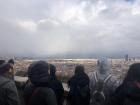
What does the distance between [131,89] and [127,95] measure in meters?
0.14

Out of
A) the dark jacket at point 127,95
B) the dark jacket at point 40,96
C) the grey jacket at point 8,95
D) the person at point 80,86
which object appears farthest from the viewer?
the person at point 80,86

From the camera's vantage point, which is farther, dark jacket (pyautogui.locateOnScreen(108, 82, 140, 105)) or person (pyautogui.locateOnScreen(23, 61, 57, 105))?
person (pyautogui.locateOnScreen(23, 61, 57, 105))

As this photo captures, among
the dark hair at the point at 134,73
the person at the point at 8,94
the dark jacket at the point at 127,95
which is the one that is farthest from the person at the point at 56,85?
the dark hair at the point at 134,73

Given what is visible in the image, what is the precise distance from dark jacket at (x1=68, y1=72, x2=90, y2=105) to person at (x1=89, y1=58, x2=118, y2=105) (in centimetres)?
67

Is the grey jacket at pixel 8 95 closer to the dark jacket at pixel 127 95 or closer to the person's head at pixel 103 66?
the dark jacket at pixel 127 95

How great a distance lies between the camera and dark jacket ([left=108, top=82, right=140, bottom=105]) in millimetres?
6100

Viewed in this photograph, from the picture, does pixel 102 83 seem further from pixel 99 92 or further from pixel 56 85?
pixel 56 85

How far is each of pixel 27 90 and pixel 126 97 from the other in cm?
155

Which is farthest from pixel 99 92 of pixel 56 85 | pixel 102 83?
pixel 56 85

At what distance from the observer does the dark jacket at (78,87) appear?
9.08m

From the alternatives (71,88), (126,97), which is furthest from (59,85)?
(126,97)

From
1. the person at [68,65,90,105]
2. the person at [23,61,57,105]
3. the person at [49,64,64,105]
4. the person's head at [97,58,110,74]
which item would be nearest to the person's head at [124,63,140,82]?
the person at [23,61,57,105]

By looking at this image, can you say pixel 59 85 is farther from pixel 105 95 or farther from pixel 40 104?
pixel 40 104

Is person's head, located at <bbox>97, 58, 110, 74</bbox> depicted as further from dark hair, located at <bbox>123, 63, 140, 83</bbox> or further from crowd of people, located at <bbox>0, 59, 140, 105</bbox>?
dark hair, located at <bbox>123, 63, 140, 83</bbox>
